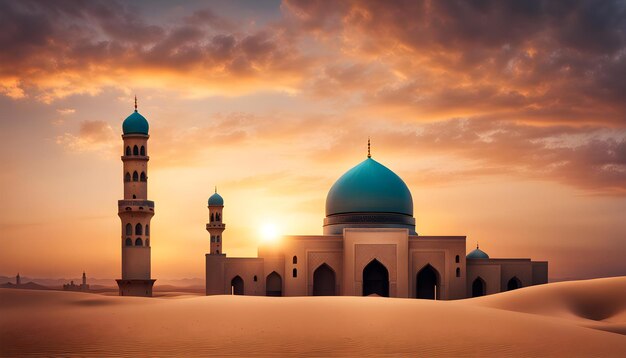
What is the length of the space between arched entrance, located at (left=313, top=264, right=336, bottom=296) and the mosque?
52 millimetres

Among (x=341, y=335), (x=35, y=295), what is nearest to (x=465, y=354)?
(x=341, y=335)

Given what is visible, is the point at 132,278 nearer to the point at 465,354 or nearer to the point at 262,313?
the point at 262,313

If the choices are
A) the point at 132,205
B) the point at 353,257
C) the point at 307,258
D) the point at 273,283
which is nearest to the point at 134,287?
the point at 132,205

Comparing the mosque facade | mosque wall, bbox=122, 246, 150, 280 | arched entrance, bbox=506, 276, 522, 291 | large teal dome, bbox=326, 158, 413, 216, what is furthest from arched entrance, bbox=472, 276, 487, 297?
mosque wall, bbox=122, 246, 150, 280

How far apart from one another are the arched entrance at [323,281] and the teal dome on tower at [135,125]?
11382 mm

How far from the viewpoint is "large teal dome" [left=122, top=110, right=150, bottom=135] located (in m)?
33.9

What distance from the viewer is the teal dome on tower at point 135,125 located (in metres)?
33.9

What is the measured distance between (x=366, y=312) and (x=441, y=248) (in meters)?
17.4

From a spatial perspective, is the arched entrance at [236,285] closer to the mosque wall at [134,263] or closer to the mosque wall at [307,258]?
the mosque wall at [307,258]

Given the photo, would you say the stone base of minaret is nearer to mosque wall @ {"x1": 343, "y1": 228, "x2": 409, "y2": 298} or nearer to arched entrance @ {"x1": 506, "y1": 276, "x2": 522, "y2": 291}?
mosque wall @ {"x1": 343, "y1": 228, "x2": 409, "y2": 298}

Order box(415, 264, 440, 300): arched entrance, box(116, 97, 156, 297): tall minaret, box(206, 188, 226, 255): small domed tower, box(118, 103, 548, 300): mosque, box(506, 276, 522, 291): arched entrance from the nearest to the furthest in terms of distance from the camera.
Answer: box(116, 97, 156, 297): tall minaret
box(118, 103, 548, 300): mosque
box(415, 264, 440, 300): arched entrance
box(506, 276, 522, 291): arched entrance
box(206, 188, 226, 255): small domed tower

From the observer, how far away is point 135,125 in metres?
34.0

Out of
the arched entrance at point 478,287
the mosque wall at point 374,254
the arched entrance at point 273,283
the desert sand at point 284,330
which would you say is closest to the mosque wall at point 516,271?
the arched entrance at point 478,287

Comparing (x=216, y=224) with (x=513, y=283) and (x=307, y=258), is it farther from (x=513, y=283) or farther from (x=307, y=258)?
(x=513, y=283)
